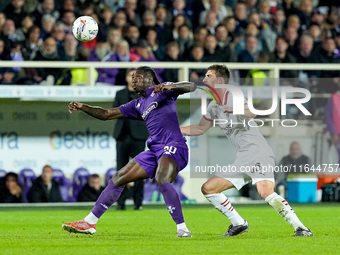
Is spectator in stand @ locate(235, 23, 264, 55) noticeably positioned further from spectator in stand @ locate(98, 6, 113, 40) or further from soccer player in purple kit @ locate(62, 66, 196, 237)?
soccer player in purple kit @ locate(62, 66, 196, 237)

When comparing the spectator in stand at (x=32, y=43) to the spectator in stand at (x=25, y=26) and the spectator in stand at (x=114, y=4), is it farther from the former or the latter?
the spectator in stand at (x=114, y=4)

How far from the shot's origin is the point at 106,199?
33.5 feet

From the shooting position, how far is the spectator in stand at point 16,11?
17859 millimetres

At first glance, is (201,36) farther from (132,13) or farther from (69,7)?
(69,7)

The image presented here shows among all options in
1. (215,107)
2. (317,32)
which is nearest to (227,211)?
(215,107)

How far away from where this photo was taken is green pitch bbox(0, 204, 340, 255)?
8617 millimetres

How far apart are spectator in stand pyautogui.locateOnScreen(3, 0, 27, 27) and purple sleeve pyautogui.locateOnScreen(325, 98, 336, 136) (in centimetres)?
644

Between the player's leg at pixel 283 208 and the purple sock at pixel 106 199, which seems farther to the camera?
the purple sock at pixel 106 199

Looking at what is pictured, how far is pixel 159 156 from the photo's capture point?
10094 millimetres

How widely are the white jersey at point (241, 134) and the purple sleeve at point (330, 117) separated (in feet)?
26.8

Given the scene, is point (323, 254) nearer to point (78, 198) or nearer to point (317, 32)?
point (78, 198)

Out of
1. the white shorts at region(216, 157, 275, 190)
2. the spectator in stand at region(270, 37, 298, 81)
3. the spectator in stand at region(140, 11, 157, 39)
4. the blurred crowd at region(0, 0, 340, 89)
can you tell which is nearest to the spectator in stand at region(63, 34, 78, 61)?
the blurred crowd at region(0, 0, 340, 89)

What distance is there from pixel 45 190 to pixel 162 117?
23.4 feet

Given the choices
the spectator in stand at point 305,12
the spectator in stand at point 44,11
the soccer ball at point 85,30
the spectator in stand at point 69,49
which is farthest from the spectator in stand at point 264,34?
the soccer ball at point 85,30
